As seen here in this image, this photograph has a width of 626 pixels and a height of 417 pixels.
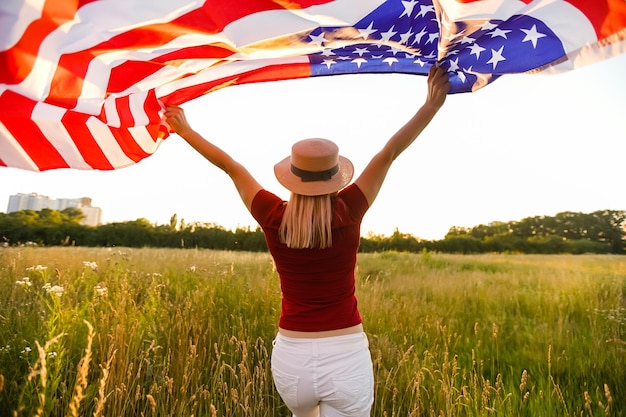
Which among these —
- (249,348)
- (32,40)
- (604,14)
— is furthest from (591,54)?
(249,348)

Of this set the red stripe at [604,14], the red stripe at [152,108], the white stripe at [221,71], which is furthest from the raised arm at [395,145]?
the red stripe at [152,108]

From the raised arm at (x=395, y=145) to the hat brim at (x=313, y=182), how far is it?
0.29 feet

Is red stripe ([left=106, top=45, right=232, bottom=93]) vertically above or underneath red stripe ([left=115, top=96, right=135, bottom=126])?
above

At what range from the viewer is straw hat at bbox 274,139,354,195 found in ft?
6.35

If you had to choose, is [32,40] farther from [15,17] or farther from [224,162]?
[224,162]

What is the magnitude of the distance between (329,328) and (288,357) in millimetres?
241

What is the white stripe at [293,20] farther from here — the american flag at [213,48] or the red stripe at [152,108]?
the red stripe at [152,108]

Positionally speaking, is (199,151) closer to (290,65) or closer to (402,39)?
(290,65)

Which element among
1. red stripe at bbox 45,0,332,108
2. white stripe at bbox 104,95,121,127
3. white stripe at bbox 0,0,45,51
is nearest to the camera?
white stripe at bbox 0,0,45,51

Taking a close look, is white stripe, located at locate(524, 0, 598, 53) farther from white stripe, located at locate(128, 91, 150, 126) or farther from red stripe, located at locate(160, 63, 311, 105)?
white stripe, located at locate(128, 91, 150, 126)

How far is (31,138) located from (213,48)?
1368mm

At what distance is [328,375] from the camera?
1.85 m

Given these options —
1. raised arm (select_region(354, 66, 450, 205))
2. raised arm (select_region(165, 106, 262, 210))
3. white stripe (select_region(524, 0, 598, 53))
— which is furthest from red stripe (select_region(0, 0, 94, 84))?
white stripe (select_region(524, 0, 598, 53))

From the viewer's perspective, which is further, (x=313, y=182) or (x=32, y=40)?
(x=313, y=182)
